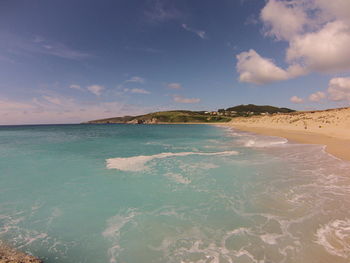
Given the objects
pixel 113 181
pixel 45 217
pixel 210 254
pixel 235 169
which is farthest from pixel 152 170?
pixel 210 254

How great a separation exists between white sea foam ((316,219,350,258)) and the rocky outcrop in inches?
356

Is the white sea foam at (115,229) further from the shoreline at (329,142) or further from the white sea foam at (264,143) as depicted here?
the white sea foam at (264,143)

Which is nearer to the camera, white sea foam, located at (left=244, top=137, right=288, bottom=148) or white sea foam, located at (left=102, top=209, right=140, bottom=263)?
white sea foam, located at (left=102, top=209, right=140, bottom=263)

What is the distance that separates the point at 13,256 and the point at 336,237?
10.5 meters

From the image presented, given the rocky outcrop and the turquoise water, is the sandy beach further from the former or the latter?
the rocky outcrop

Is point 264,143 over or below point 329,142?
below

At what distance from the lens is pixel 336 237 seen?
19.3 feet

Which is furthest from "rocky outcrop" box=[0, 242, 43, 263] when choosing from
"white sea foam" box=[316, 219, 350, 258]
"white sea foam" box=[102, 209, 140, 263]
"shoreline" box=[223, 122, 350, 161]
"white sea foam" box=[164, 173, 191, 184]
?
"shoreline" box=[223, 122, 350, 161]

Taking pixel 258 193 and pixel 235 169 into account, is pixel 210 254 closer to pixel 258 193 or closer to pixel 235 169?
pixel 258 193

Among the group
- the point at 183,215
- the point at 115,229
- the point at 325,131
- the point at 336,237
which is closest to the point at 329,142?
the point at 325,131

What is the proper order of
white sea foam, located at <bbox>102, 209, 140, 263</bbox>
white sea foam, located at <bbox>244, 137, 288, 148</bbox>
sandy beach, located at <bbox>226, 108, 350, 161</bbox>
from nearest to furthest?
1. white sea foam, located at <bbox>102, 209, 140, 263</bbox>
2. sandy beach, located at <bbox>226, 108, 350, 161</bbox>
3. white sea foam, located at <bbox>244, 137, 288, 148</bbox>

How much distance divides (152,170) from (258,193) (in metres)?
8.54

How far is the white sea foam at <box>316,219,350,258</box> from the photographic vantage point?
17.4 ft

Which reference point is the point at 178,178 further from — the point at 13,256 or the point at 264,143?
the point at 264,143
